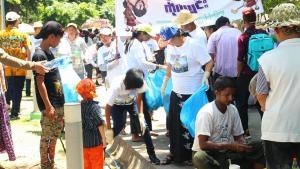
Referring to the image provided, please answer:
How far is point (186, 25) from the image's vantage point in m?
7.38

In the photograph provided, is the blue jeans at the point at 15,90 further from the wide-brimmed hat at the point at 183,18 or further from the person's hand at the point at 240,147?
the person's hand at the point at 240,147

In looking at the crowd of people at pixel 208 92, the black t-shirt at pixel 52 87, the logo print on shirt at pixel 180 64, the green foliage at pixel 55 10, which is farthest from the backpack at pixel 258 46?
the green foliage at pixel 55 10

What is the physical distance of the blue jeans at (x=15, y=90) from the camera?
10.4 metres

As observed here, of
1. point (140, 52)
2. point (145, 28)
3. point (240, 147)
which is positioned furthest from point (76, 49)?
point (240, 147)

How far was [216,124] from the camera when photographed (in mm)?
5281

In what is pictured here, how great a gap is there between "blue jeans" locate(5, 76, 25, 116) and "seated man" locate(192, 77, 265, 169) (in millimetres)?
5918

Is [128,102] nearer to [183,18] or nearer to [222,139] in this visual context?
[183,18]

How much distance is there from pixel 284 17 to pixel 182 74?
2.61m

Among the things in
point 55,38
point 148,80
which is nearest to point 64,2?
point 148,80

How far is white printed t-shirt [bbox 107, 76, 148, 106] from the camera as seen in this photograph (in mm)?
6676

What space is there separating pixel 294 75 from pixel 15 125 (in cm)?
702

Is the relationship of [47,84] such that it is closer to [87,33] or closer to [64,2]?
[87,33]

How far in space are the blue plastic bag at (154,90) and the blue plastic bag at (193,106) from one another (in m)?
1.97

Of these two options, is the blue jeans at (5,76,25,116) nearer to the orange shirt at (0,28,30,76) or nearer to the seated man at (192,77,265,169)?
the orange shirt at (0,28,30,76)
